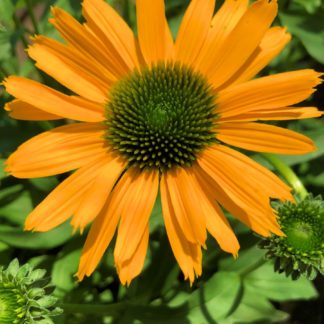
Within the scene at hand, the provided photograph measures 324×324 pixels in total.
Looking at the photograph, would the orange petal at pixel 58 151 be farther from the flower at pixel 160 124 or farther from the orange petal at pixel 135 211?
the orange petal at pixel 135 211

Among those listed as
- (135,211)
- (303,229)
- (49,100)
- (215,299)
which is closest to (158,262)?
(215,299)

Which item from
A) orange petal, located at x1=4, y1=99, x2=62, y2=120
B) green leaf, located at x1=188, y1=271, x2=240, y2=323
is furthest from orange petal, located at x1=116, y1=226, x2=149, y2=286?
green leaf, located at x1=188, y1=271, x2=240, y2=323

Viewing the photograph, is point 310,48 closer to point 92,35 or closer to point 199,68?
point 199,68

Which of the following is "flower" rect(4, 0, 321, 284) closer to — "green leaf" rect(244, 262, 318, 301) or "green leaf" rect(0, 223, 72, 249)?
"green leaf" rect(0, 223, 72, 249)

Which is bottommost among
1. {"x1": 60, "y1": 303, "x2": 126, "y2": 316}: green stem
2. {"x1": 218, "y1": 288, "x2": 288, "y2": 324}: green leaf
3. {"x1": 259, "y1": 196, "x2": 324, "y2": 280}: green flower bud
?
{"x1": 218, "y1": 288, "x2": 288, "y2": 324}: green leaf

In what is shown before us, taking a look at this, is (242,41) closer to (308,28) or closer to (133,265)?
(133,265)

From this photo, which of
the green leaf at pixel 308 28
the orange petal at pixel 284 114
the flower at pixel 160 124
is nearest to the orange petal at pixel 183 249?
the flower at pixel 160 124

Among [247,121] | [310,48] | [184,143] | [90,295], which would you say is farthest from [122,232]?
[310,48]
